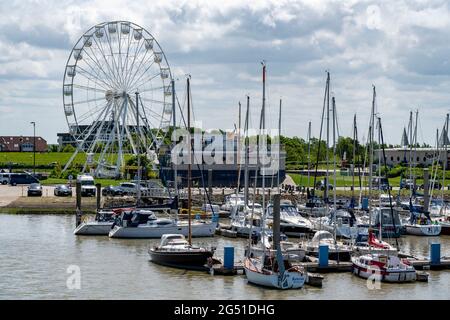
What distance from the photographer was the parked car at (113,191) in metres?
94.6

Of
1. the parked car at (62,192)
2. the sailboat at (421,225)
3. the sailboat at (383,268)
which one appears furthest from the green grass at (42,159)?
the sailboat at (383,268)

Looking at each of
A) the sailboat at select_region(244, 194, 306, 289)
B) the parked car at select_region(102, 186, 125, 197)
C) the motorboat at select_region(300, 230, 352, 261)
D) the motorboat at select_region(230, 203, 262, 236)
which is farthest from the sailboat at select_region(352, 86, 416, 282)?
the parked car at select_region(102, 186, 125, 197)

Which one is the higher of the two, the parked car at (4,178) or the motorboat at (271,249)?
the parked car at (4,178)

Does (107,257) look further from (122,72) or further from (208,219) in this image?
(122,72)

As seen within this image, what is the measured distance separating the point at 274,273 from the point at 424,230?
2836 cm

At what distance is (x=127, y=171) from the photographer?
11781 centimetres

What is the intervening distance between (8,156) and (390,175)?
206 ft

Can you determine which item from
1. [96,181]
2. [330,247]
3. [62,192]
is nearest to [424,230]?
[330,247]

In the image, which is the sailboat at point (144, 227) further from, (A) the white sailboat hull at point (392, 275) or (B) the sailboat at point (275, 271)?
(A) the white sailboat hull at point (392, 275)

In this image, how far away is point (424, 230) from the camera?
7012 cm

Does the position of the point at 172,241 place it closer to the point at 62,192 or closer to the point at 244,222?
the point at 244,222

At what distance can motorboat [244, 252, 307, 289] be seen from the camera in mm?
43938

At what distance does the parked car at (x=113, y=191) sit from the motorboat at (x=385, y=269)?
48.9 meters
